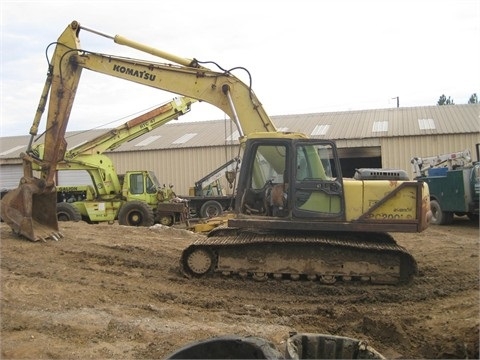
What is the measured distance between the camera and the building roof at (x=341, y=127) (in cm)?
2597

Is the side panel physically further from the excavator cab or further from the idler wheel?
the idler wheel

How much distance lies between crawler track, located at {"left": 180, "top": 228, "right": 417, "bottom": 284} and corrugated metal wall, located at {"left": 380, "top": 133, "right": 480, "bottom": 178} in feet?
58.6

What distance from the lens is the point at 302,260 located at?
300 inches

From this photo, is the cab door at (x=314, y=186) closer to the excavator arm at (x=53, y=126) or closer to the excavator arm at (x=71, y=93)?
the excavator arm at (x=71, y=93)

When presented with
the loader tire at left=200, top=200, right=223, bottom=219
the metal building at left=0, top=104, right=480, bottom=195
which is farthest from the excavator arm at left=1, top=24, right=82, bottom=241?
the metal building at left=0, top=104, right=480, bottom=195

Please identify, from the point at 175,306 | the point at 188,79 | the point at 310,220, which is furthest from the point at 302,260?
the point at 188,79

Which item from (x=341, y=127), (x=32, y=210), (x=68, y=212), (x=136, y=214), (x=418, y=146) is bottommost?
(x=136, y=214)

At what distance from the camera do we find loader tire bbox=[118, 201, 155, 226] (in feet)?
52.1

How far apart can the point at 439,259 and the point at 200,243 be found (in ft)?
15.9

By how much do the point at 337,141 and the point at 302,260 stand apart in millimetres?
19417

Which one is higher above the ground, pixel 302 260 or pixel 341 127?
pixel 341 127

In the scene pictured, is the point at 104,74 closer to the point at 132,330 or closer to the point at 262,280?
the point at 262,280

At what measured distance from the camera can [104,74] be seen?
9.86 meters

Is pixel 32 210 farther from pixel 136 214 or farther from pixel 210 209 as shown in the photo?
pixel 210 209
